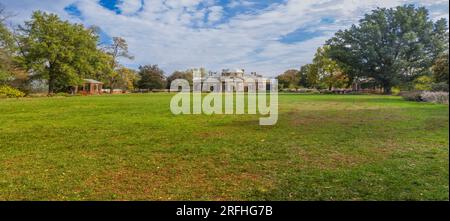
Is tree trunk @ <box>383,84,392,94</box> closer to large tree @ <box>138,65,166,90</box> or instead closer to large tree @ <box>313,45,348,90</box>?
large tree @ <box>313,45,348,90</box>

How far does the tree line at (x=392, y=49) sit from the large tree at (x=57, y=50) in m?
20.3

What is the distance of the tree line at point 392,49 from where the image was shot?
3066 centimetres

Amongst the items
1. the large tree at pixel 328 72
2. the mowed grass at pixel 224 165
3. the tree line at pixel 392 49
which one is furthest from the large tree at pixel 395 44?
the mowed grass at pixel 224 165

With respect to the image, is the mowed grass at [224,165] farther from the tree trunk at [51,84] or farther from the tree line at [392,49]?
the tree line at [392,49]

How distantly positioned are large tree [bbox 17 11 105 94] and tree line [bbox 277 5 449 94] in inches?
798

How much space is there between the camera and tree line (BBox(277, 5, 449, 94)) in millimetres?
30656

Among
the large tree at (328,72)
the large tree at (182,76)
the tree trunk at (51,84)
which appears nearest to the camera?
the tree trunk at (51,84)

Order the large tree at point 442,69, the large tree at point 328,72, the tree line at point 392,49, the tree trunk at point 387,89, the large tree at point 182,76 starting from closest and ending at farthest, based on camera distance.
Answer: the large tree at point 442,69 → the tree line at point 392,49 → the tree trunk at point 387,89 → the large tree at point 328,72 → the large tree at point 182,76

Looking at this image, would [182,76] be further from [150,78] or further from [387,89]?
[387,89]

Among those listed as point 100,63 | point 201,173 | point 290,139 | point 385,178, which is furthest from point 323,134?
point 100,63

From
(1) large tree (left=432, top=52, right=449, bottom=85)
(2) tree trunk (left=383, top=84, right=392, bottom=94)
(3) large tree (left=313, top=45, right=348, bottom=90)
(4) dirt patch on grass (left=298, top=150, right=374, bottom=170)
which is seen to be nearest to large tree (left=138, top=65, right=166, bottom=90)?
(3) large tree (left=313, top=45, right=348, bottom=90)

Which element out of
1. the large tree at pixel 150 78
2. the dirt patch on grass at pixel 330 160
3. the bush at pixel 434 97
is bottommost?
the dirt patch on grass at pixel 330 160

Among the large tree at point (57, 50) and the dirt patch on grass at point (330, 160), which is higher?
the large tree at point (57, 50)
